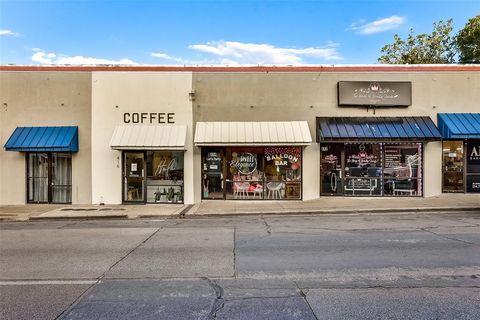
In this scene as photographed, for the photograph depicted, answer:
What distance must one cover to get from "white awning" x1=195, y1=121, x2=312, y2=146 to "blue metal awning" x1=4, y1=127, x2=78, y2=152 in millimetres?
5253

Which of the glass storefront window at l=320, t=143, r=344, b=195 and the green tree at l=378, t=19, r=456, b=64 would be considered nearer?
the glass storefront window at l=320, t=143, r=344, b=195

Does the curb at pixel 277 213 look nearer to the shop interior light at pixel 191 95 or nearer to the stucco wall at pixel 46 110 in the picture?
the stucco wall at pixel 46 110

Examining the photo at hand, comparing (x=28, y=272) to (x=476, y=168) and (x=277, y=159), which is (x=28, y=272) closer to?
(x=277, y=159)

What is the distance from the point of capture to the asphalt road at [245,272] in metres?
4.67

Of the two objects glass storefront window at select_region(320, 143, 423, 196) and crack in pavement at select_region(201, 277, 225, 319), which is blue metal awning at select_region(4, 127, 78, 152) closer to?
glass storefront window at select_region(320, 143, 423, 196)

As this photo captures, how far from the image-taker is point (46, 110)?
645 inches

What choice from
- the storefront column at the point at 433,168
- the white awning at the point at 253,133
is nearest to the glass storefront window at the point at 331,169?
the white awning at the point at 253,133

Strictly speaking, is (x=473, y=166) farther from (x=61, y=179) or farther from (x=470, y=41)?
(x=470, y=41)

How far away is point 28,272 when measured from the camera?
6410 mm

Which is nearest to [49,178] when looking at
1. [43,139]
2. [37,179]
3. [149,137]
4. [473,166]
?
[37,179]

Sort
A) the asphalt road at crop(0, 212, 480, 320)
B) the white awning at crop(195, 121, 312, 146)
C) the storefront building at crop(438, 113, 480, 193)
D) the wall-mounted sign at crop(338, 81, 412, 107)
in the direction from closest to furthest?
the asphalt road at crop(0, 212, 480, 320) < the white awning at crop(195, 121, 312, 146) < the wall-mounted sign at crop(338, 81, 412, 107) < the storefront building at crop(438, 113, 480, 193)

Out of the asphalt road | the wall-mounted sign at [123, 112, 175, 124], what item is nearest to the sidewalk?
the asphalt road

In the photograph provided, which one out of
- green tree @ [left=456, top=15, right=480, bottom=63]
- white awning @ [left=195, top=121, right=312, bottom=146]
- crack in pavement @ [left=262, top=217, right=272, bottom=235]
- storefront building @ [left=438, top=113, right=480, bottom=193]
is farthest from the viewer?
green tree @ [left=456, top=15, right=480, bottom=63]

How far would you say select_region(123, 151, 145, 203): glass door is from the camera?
16.2 m
